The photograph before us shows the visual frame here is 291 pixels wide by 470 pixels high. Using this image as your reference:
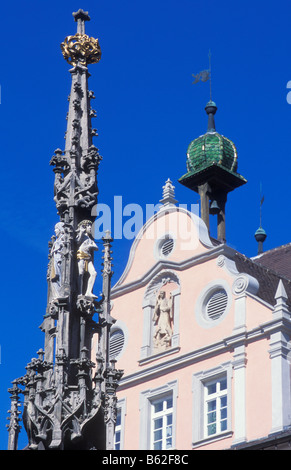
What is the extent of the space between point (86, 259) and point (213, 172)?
24.8 metres

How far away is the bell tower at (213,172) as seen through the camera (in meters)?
40.5

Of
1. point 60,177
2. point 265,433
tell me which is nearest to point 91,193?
point 60,177

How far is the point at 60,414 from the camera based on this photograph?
577 inches

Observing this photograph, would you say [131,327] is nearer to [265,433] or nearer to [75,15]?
[265,433]

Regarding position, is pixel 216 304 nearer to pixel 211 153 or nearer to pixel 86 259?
pixel 211 153

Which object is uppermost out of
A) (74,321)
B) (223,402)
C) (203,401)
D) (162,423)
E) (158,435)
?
(203,401)

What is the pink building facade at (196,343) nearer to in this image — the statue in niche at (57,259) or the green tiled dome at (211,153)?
the green tiled dome at (211,153)

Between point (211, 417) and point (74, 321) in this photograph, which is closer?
point (74, 321)

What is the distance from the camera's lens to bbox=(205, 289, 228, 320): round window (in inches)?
1389

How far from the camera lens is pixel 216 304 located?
117 feet

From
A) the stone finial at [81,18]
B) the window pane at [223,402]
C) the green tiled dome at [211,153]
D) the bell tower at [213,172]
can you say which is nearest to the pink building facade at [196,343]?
the window pane at [223,402]

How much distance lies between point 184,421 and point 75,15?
18.7m

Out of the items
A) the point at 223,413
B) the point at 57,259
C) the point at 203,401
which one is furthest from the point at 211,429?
the point at 57,259

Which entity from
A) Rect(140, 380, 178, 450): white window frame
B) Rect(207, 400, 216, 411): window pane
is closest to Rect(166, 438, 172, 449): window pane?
Rect(140, 380, 178, 450): white window frame
